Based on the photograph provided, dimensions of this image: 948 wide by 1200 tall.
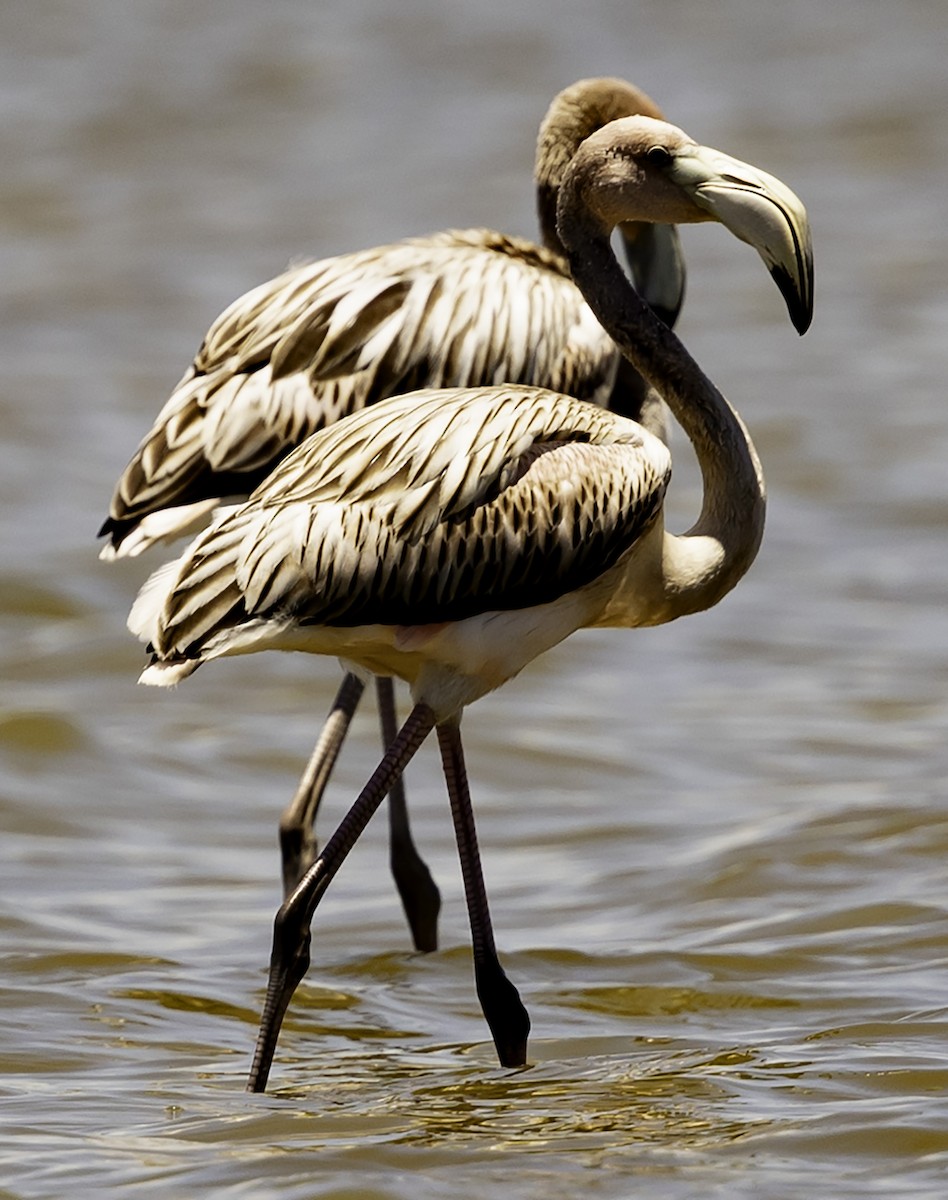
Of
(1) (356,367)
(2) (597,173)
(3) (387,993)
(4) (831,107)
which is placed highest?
(4) (831,107)

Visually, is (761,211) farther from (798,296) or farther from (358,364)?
(358,364)

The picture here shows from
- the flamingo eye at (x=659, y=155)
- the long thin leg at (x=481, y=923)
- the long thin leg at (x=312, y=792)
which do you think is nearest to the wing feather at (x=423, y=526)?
the long thin leg at (x=481, y=923)

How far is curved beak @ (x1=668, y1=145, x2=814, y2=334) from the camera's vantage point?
7.25 metres

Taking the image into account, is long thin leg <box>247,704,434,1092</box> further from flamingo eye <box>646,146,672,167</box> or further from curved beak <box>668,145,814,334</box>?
flamingo eye <box>646,146,672,167</box>

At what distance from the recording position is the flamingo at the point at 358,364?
27.5ft

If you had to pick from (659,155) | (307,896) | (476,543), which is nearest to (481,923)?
(307,896)

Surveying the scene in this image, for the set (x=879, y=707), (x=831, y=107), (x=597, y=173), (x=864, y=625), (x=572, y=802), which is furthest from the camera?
(x=831, y=107)

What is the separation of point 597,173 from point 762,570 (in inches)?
244

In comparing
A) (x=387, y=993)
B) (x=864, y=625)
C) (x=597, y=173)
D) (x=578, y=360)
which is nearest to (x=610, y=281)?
(x=597, y=173)

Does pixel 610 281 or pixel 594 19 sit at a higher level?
pixel 594 19

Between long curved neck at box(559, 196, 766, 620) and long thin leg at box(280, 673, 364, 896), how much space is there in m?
1.71

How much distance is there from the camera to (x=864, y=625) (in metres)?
12.5

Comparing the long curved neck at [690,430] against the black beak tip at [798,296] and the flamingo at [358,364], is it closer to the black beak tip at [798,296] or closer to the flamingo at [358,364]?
the black beak tip at [798,296]

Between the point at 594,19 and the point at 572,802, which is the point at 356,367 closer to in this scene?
the point at 572,802
